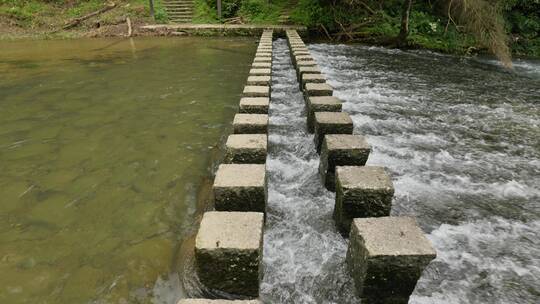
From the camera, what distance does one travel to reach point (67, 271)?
2889 mm

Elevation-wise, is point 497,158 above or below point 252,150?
below

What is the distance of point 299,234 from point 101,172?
270 centimetres

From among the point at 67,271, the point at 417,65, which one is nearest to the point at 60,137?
the point at 67,271

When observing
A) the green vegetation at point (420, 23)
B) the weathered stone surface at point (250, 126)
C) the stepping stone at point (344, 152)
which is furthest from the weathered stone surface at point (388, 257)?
the green vegetation at point (420, 23)

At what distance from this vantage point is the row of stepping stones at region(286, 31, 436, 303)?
95.0 inches

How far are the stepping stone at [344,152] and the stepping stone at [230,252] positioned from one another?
1.46 meters

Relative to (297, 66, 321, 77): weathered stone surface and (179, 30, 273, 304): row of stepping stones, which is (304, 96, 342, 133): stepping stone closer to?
(179, 30, 273, 304): row of stepping stones

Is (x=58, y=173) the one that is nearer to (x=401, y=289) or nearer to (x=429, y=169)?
(x=401, y=289)

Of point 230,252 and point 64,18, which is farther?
point 64,18

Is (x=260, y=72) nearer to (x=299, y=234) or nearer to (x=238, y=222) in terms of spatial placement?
(x=299, y=234)

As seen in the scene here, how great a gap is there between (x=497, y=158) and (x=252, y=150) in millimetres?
3854

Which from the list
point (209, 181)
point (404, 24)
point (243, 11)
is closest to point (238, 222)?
point (209, 181)

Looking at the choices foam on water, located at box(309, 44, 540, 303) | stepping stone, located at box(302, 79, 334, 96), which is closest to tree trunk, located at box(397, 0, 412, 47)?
foam on water, located at box(309, 44, 540, 303)

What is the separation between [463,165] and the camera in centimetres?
494
